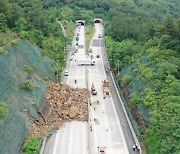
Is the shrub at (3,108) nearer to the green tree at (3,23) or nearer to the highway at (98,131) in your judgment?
the highway at (98,131)

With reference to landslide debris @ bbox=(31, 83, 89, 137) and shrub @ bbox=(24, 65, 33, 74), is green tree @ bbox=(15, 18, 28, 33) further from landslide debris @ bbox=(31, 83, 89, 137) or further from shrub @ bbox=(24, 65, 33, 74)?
landslide debris @ bbox=(31, 83, 89, 137)

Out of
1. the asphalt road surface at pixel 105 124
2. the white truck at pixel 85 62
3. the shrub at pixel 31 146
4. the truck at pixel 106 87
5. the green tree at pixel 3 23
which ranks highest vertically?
the green tree at pixel 3 23

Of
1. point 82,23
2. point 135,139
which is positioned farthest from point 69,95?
point 82,23

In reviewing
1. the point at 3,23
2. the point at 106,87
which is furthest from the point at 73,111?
the point at 3,23

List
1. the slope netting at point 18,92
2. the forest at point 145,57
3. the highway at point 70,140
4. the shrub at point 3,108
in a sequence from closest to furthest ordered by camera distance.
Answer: the shrub at point 3,108 < the slope netting at point 18,92 < the forest at point 145,57 < the highway at point 70,140

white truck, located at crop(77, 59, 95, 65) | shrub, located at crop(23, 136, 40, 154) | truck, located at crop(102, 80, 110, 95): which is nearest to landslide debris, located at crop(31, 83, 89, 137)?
shrub, located at crop(23, 136, 40, 154)

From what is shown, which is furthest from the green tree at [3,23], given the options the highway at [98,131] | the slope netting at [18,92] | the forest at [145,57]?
the highway at [98,131]

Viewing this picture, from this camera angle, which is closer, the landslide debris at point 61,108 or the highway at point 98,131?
the highway at point 98,131

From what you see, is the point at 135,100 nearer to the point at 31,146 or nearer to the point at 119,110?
the point at 119,110
